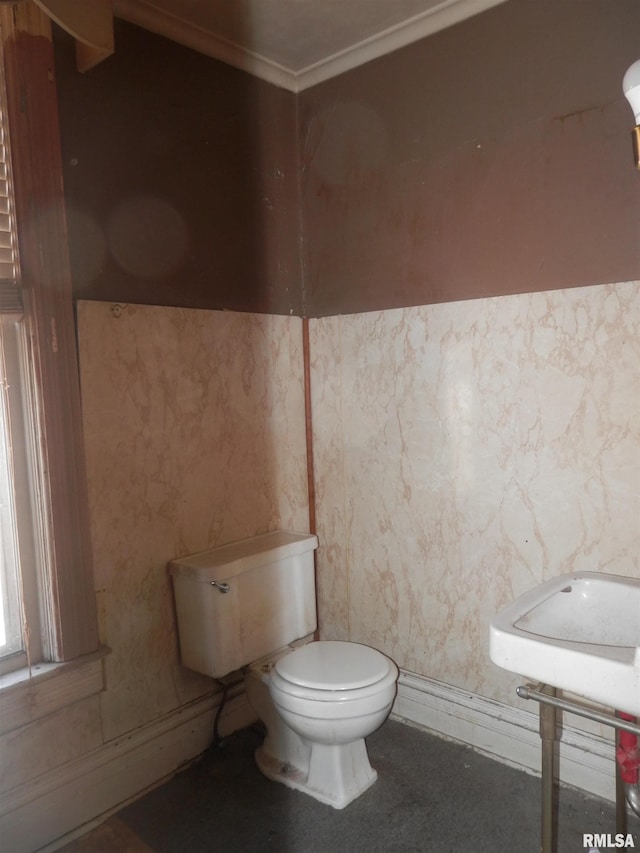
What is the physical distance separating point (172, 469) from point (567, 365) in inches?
49.9

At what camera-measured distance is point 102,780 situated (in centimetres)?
188

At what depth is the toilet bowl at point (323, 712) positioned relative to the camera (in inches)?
70.7

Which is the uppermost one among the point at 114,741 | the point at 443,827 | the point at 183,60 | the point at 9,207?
the point at 183,60

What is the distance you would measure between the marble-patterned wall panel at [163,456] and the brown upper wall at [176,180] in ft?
0.39

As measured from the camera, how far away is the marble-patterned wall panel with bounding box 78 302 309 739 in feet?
6.27

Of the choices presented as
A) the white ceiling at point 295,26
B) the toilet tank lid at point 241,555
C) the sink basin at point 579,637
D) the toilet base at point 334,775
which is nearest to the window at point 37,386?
the toilet tank lid at point 241,555

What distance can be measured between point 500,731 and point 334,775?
57 cm

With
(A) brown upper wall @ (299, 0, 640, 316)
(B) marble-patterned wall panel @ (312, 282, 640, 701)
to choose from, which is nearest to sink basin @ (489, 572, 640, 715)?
(B) marble-patterned wall panel @ (312, 282, 640, 701)

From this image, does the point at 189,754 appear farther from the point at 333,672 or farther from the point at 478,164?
the point at 478,164

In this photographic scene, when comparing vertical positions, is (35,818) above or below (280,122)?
below

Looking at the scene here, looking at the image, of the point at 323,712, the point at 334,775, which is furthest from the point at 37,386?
the point at 334,775

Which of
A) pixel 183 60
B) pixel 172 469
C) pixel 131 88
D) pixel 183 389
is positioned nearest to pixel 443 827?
pixel 172 469

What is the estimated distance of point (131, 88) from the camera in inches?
77.8

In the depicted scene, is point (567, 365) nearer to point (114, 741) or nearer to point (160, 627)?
point (160, 627)
